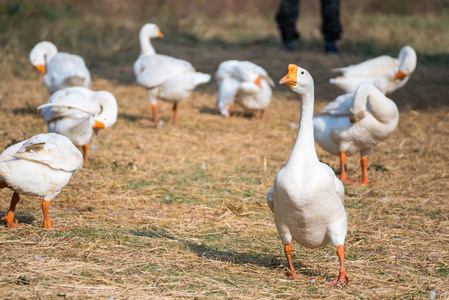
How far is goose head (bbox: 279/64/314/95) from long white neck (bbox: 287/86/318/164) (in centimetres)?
3

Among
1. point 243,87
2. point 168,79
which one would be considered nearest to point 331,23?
point 243,87

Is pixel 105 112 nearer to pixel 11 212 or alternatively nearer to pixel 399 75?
pixel 11 212

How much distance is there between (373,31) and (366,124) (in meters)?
11.2

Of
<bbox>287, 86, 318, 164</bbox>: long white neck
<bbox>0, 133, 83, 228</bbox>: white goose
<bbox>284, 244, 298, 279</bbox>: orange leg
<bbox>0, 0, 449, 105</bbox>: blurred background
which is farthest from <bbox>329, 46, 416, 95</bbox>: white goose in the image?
<bbox>0, 133, 83, 228</bbox>: white goose

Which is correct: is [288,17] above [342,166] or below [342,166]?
above

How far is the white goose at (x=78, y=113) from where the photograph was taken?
615 centimetres

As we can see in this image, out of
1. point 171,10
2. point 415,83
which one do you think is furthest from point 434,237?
point 171,10

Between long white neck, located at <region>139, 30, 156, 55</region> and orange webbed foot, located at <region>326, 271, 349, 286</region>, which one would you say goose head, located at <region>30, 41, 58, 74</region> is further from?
orange webbed foot, located at <region>326, 271, 349, 286</region>

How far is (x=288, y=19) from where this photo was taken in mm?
14648

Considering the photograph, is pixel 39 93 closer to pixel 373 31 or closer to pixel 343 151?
pixel 343 151

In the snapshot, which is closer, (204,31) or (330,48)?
(330,48)

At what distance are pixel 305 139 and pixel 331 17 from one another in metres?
10.8

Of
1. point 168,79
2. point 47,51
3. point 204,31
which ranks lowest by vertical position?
point 204,31

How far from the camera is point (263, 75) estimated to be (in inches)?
376
